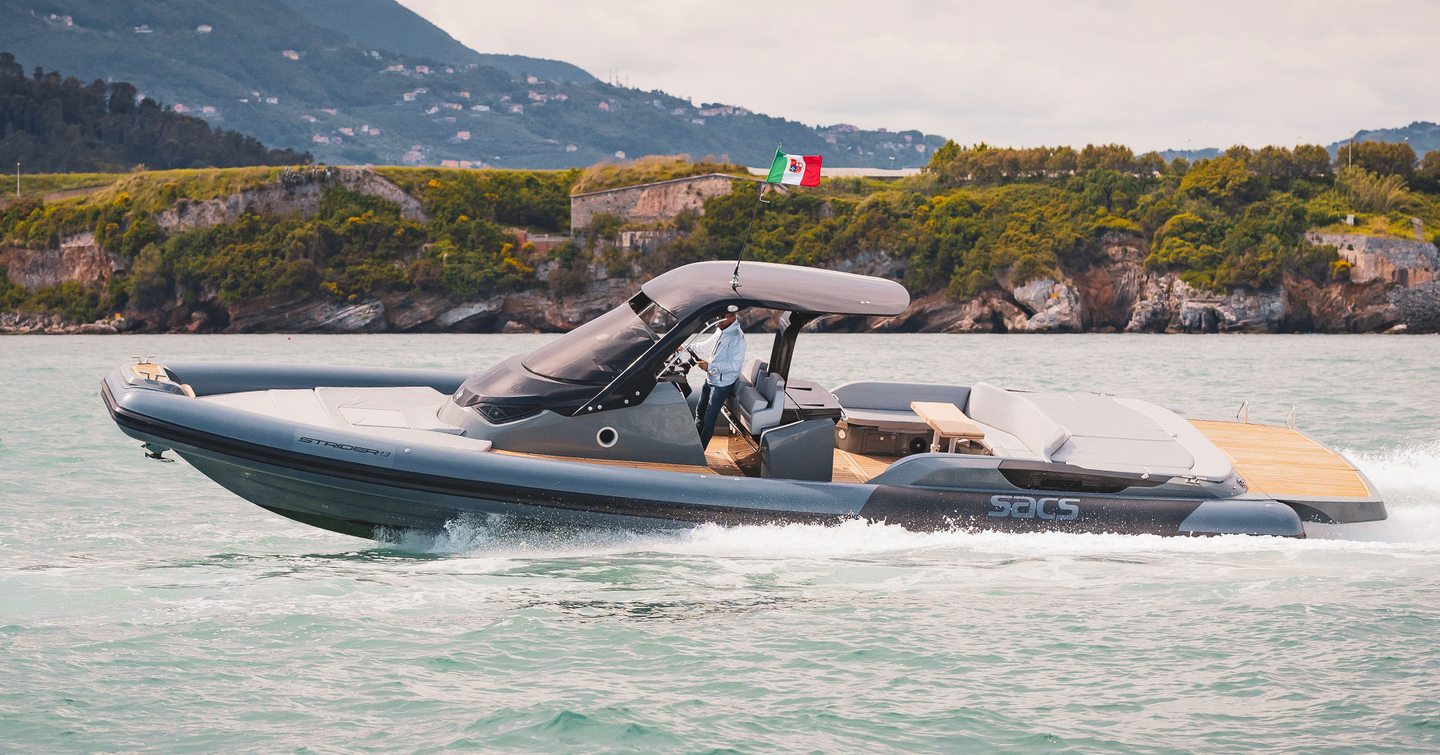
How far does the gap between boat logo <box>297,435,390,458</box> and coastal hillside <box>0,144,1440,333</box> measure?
2711 inches

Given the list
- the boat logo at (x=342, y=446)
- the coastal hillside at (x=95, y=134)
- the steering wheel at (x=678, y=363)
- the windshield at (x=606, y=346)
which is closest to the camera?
the boat logo at (x=342, y=446)

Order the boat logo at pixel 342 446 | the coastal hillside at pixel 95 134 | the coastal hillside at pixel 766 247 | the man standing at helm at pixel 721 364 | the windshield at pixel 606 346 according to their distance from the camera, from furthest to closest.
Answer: the coastal hillside at pixel 95 134
the coastal hillside at pixel 766 247
the man standing at helm at pixel 721 364
the windshield at pixel 606 346
the boat logo at pixel 342 446

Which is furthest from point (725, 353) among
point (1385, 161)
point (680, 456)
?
point (1385, 161)

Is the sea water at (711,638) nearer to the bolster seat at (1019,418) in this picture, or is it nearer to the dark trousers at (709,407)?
the bolster seat at (1019,418)

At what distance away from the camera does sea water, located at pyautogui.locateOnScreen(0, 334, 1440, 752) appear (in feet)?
20.8

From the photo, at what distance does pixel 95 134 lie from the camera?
154 meters

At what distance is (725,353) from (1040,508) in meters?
2.56

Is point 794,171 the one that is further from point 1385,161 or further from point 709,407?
point 1385,161

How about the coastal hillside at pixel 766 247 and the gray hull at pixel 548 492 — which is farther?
the coastal hillside at pixel 766 247

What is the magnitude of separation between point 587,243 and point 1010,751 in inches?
3416

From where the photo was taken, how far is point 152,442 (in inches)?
356

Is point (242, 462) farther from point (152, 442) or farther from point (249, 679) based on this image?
point (249, 679)

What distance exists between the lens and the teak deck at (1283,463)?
9914 millimetres

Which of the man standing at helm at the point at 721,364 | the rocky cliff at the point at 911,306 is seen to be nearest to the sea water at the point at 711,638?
the man standing at helm at the point at 721,364
